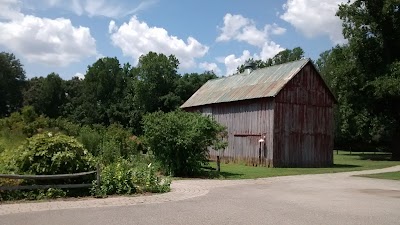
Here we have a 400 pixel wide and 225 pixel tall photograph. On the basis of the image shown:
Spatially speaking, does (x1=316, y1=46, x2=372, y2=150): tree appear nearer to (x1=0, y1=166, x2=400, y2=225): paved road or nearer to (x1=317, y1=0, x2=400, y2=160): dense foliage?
(x1=317, y1=0, x2=400, y2=160): dense foliage

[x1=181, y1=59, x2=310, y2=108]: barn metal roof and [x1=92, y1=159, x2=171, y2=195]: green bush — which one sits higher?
[x1=181, y1=59, x2=310, y2=108]: barn metal roof

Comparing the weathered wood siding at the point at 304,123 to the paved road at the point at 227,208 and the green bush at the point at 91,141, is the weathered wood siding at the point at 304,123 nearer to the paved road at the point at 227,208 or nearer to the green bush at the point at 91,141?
the green bush at the point at 91,141

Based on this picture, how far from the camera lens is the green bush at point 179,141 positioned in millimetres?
23672

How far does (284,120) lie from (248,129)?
314cm

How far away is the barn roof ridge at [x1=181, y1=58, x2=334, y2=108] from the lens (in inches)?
1339

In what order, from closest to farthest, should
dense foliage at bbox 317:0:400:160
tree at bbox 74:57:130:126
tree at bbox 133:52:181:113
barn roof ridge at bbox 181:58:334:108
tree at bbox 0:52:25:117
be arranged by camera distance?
barn roof ridge at bbox 181:58:334:108
dense foliage at bbox 317:0:400:160
tree at bbox 133:52:181:113
tree at bbox 74:57:130:126
tree at bbox 0:52:25:117

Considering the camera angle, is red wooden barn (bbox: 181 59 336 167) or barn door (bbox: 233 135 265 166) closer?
red wooden barn (bbox: 181 59 336 167)

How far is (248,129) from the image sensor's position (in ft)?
115

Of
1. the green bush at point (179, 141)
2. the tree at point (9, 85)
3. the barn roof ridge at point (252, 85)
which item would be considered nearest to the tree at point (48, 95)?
the tree at point (9, 85)

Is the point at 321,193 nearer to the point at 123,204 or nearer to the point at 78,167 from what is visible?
the point at 123,204

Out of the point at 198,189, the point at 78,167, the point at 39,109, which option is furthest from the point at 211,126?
the point at 39,109

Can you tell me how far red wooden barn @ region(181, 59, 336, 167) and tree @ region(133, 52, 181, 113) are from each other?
3783 centimetres

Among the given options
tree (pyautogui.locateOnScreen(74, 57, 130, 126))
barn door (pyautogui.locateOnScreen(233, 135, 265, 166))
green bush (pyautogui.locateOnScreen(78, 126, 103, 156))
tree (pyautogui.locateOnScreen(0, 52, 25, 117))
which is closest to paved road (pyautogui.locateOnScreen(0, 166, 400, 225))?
green bush (pyautogui.locateOnScreen(78, 126, 103, 156))

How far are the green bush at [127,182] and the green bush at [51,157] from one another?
2.58ft
